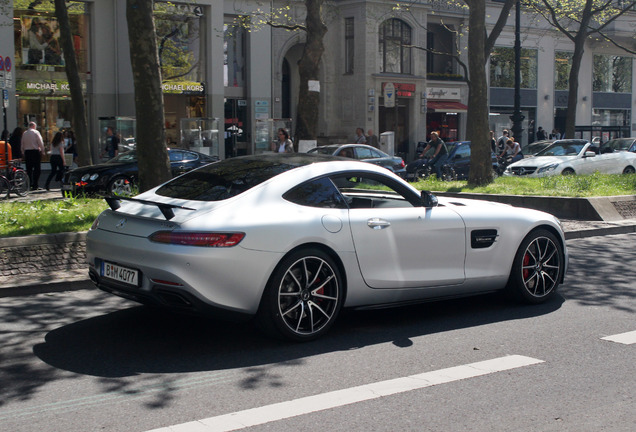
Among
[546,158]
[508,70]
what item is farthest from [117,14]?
[508,70]

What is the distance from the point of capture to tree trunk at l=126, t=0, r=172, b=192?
11.6 meters

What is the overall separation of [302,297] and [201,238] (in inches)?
36.7

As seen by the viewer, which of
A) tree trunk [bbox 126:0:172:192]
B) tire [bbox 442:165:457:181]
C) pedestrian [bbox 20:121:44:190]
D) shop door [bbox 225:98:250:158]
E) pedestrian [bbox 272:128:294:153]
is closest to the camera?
tree trunk [bbox 126:0:172:192]

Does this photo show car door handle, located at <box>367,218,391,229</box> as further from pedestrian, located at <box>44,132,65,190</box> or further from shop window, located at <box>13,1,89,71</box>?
shop window, located at <box>13,1,89,71</box>

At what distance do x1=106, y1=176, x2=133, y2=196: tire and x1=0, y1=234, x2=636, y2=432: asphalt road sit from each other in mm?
11511

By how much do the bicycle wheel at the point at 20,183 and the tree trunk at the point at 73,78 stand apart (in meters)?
1.95

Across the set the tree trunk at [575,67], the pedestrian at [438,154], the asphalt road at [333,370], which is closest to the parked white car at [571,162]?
the pedestrian at [438,154]

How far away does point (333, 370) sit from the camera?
5.72 metres

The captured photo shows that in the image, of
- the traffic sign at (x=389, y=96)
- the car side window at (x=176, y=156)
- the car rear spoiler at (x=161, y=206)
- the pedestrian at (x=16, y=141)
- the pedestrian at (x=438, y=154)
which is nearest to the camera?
the car rear spoiler at (x=161, y=206)

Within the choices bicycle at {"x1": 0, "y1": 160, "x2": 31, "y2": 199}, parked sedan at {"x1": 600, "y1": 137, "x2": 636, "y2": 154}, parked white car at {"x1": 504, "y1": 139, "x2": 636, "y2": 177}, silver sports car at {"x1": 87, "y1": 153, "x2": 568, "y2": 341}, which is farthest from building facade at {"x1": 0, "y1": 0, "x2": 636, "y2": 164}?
silver sports car at {"x1": 87, "y1": 153, "x2": 568, "y2": 341}

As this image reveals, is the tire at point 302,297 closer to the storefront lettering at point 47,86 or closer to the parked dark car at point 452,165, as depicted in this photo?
the parked dark car at point 452,165

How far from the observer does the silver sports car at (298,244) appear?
6.02m

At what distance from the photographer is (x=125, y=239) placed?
6.33m

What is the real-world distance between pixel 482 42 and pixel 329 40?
21512 mm
